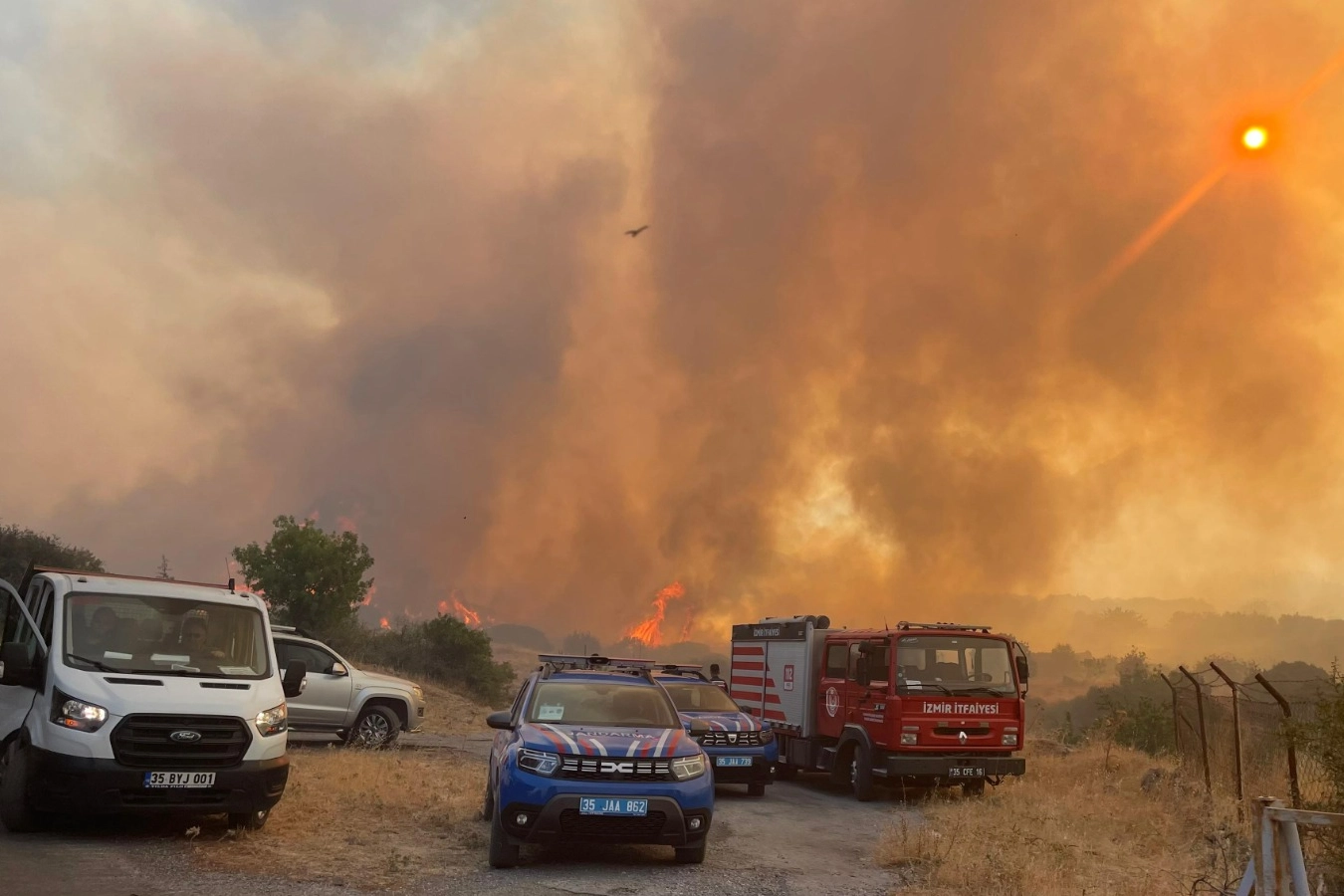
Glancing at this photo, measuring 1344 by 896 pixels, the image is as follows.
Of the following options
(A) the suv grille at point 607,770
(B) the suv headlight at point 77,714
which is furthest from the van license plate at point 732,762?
(B) the suv headlight at point 77,714

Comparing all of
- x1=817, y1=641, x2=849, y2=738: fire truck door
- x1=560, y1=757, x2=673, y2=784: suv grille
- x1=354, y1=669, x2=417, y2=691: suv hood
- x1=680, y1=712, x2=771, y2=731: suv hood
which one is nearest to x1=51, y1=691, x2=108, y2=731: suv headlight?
x1=560, y1=757, x2=673, y2=784: suv grille

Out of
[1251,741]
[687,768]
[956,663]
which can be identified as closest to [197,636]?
[687,768]

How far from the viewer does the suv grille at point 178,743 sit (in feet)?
29.5

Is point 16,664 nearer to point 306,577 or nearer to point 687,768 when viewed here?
point 687,768

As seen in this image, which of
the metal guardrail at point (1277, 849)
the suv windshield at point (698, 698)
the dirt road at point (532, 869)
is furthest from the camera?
the suv windshield at point (698, 698)

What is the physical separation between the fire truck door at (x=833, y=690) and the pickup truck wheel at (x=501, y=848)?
8.99 metres

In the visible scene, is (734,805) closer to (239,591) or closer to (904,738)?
(904,738)

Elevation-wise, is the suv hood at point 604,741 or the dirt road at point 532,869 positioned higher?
the suv hood at point 604,741

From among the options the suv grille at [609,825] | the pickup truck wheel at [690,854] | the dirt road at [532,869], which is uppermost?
the suv grille at [609,825]

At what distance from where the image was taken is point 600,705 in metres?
10.5

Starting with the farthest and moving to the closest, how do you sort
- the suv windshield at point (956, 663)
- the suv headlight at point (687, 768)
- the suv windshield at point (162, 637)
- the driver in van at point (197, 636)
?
the suv windshield at point (956, 663) → the driver in van at point (197, 636) → the suv windshield at point (162, 637) → the suv headlight at point (687, 768)

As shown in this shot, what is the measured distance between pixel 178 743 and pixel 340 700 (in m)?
9.60

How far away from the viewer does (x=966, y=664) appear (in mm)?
15984

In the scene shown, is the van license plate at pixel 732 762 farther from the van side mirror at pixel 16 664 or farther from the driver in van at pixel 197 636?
the van side mirror at pixel 16 664
